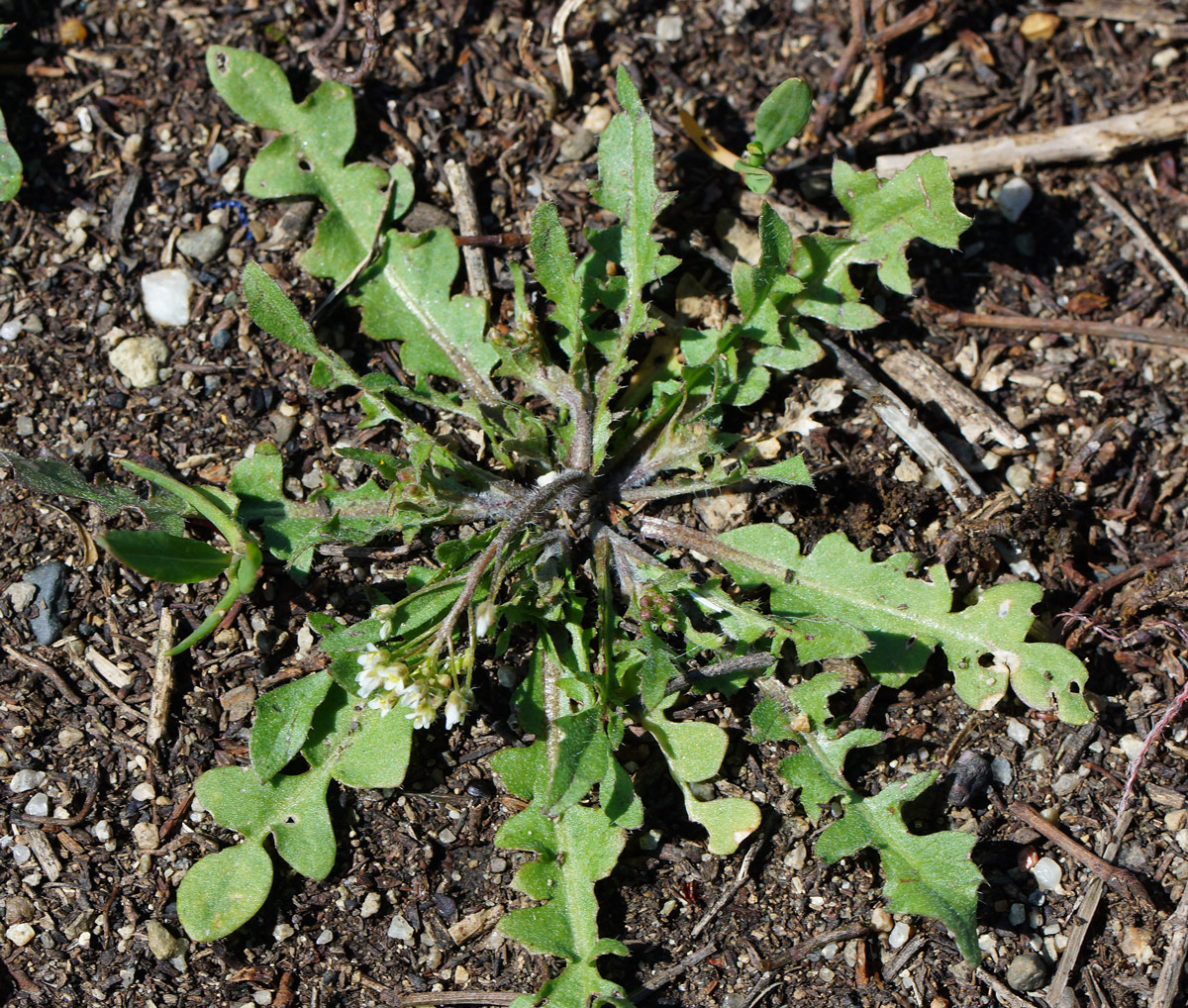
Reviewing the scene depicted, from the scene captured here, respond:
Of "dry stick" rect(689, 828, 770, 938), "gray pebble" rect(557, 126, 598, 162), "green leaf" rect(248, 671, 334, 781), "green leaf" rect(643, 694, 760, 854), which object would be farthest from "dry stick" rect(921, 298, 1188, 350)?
"green leaf" rect(248, 671, 334, 781)

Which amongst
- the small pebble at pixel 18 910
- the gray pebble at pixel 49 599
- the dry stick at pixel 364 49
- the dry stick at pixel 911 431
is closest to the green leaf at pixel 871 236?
the dry stick at pixel 911 431

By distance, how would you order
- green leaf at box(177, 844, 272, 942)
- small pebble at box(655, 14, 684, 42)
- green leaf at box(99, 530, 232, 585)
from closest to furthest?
green leaf at box(99, 530, 232, 585) → green leaf at box(177, 844, 272, 942) → small pebble at box(655, 14, 684, 42)

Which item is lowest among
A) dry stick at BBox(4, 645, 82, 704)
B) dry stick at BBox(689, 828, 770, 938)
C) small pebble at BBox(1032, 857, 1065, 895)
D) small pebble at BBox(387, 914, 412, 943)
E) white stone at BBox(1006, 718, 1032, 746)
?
small pebble at BBox(1032, 857, 1065, 895)

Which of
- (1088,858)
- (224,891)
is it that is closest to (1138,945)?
Answer: (1088,858)

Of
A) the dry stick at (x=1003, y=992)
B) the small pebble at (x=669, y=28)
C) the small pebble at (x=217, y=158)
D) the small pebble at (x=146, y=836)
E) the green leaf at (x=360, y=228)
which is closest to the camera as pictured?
the dry stick at (x=1003, y=992)

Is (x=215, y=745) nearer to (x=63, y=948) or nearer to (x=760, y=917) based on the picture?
(x=63, y=948)

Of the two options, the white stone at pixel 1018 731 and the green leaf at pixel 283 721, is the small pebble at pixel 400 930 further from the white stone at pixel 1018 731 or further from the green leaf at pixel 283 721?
the white stone at pixel 1018 731

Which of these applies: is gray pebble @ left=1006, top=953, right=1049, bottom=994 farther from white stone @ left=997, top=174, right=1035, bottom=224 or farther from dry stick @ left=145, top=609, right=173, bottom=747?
dry stick @ left=145, top=609, right=173, bottom=747

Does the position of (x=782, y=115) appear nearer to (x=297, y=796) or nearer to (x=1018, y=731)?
(x=1018, y=731)
